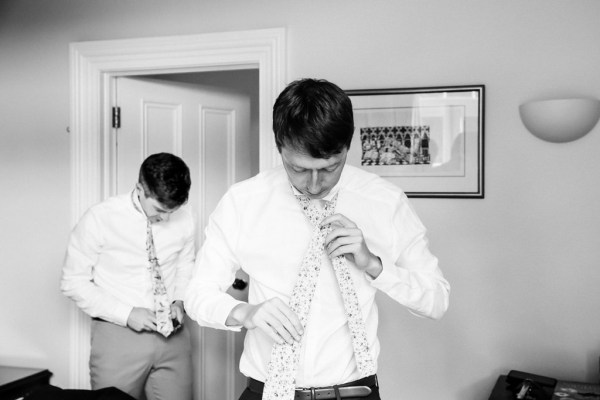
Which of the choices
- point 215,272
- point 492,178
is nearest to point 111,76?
point 215,272

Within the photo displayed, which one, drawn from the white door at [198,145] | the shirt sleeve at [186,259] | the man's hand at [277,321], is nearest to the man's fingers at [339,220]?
the man's hand at [277,321]

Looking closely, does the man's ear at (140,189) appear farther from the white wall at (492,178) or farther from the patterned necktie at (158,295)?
the white wall at (492,178)

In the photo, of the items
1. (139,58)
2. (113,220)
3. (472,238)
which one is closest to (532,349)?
(472,238)

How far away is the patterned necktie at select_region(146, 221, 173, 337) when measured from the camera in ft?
8.78

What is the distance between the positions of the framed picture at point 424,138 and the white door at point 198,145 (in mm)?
1057

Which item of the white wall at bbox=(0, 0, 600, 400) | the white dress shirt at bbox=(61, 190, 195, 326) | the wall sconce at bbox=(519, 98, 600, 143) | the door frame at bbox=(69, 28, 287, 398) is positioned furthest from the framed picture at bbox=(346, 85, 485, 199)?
the white dress shirt at bbox=(61, 190, 195, 326)

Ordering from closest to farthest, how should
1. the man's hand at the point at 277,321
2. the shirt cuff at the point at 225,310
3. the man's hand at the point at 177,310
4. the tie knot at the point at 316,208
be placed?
the man's hand at the point at 277,321 < the shirt cuff at the point at 225,310 < the tie knot at the point at 316,208 < the man's hand at the point at 177,310

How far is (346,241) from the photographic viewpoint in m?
1.48

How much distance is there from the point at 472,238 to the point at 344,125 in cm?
137

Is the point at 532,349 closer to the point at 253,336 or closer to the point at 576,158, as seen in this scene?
the point at 576,158

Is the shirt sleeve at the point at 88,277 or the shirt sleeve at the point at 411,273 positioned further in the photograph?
the shirt sleeve at the point at 88,277

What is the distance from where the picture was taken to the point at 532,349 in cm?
257

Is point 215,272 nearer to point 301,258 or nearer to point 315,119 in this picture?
point 301,258

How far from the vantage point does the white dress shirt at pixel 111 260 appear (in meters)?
2.68
